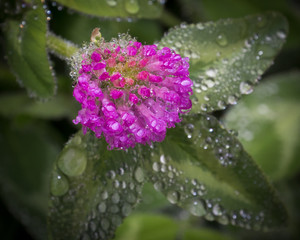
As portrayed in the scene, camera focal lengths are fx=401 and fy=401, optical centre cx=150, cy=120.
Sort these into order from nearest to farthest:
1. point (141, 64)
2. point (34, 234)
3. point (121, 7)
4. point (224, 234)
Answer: point (141, 64) → point (121, 7) → point (34, 234) → point (224, 234)

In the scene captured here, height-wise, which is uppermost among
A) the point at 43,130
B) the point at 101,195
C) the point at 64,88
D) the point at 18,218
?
the point at 101,195

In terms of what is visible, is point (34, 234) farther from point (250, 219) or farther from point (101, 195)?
point (250, 219)

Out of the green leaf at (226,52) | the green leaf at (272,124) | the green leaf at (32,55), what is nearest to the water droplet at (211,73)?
the green leaf at (226,52)

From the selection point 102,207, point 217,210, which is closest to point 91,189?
point 102,207

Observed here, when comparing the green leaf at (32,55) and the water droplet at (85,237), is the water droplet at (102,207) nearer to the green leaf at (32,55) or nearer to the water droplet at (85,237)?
the water droplet at (85,237)

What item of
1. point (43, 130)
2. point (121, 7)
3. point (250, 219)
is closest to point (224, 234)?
point (250, 219)

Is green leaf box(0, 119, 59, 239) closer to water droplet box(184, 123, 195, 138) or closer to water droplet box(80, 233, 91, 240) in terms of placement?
water droplet box(80, 233, 91, 240)
